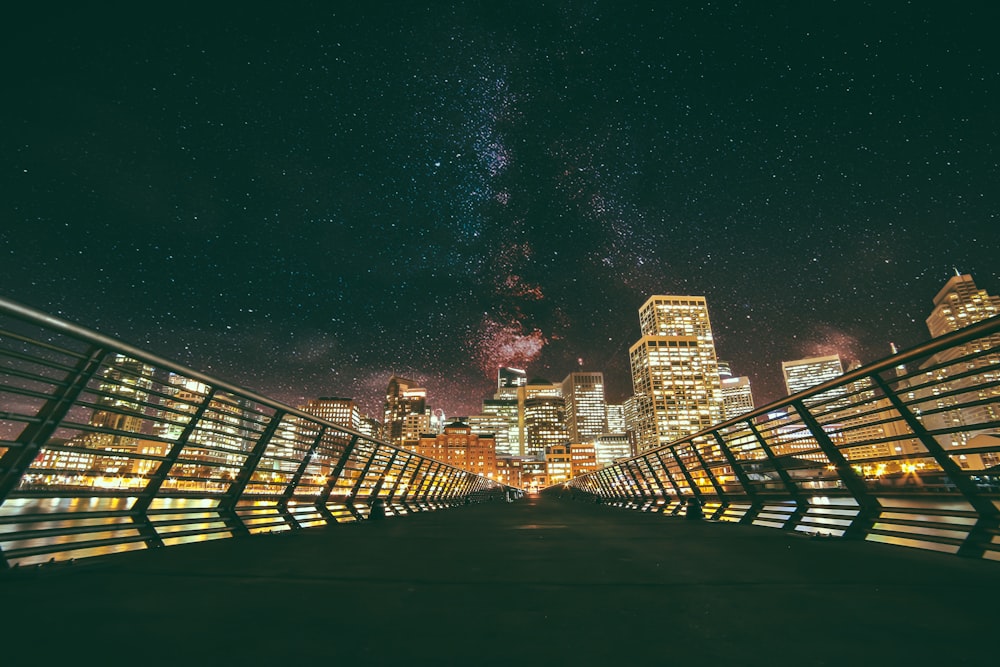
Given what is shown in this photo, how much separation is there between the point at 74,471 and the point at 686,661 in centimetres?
332

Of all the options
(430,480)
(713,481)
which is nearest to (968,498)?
(713,481)

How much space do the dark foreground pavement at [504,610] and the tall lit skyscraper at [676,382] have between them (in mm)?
165966

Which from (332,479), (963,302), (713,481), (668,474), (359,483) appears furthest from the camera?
(963,302)

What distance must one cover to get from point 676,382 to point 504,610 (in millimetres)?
177514

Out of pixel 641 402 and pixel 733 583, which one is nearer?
pixel 733 583

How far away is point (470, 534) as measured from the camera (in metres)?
5.26

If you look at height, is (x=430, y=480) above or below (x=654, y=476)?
below

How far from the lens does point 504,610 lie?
1.93 metres

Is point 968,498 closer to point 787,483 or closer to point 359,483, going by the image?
point 787,483

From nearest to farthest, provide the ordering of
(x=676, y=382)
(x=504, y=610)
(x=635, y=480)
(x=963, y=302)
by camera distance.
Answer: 1. (x=504, y=610)
2. (x=635, y=480)
3. (x=676, y=382)
4. (x=963, y=302)

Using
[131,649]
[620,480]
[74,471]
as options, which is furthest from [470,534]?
[620,480]

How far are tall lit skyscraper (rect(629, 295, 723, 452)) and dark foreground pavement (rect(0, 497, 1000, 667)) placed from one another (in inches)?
6534

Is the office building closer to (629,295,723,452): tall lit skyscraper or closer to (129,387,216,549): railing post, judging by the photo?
(629,295,723,452): tall lit skyscraper

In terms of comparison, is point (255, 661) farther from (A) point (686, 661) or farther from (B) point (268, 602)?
(A) point (686, 661)
